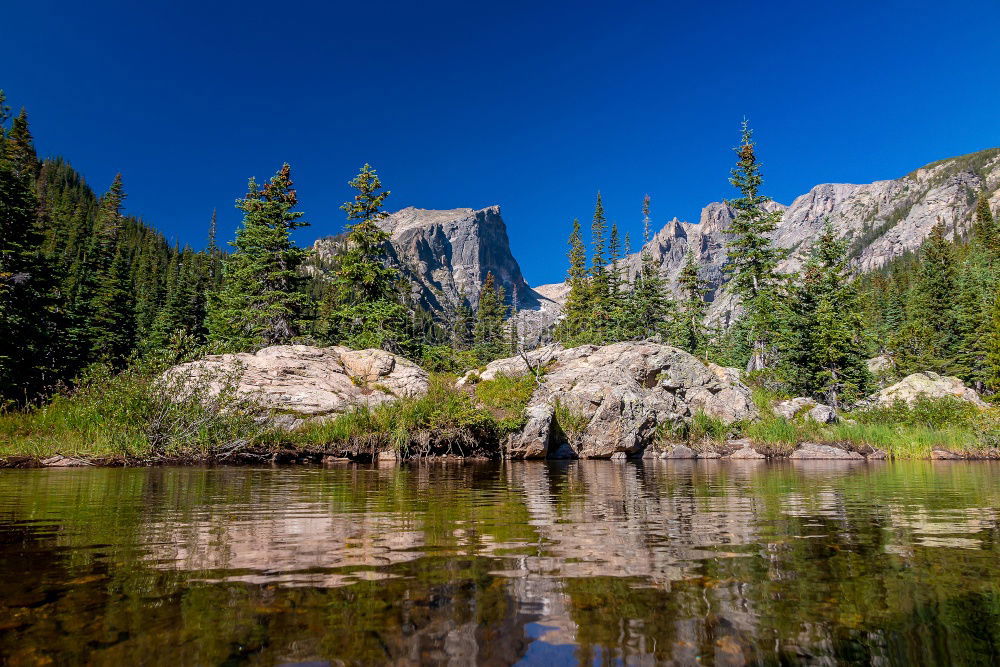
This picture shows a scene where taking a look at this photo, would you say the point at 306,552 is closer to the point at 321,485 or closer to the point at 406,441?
the point at 321,485

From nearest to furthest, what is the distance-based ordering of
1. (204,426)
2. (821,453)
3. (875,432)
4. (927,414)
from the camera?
(204,426) → (821,453) → (875,432) → (927,414)

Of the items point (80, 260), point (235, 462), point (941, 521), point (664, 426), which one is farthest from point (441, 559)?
point (80, 260)

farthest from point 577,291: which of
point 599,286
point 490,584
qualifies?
point 490,584

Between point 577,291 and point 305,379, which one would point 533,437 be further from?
point 577,291

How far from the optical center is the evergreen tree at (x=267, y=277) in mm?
32125

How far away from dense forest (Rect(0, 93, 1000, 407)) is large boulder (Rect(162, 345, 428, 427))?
44.7 inches

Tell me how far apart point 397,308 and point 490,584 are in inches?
1155

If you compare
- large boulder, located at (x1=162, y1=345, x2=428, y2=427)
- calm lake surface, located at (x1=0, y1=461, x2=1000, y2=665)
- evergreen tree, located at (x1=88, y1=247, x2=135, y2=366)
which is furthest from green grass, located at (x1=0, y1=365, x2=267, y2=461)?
evergreen tree, located at (x1=88, y1=247, x2=135, y2=366)

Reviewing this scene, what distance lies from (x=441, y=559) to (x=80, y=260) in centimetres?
9464

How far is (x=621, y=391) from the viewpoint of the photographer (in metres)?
25.0

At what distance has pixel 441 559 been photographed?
414cm

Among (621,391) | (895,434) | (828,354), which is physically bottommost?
(895,434)

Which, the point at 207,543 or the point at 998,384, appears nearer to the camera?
the point at 207,543

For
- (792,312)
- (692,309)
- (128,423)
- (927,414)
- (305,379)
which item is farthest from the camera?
(692,309)
